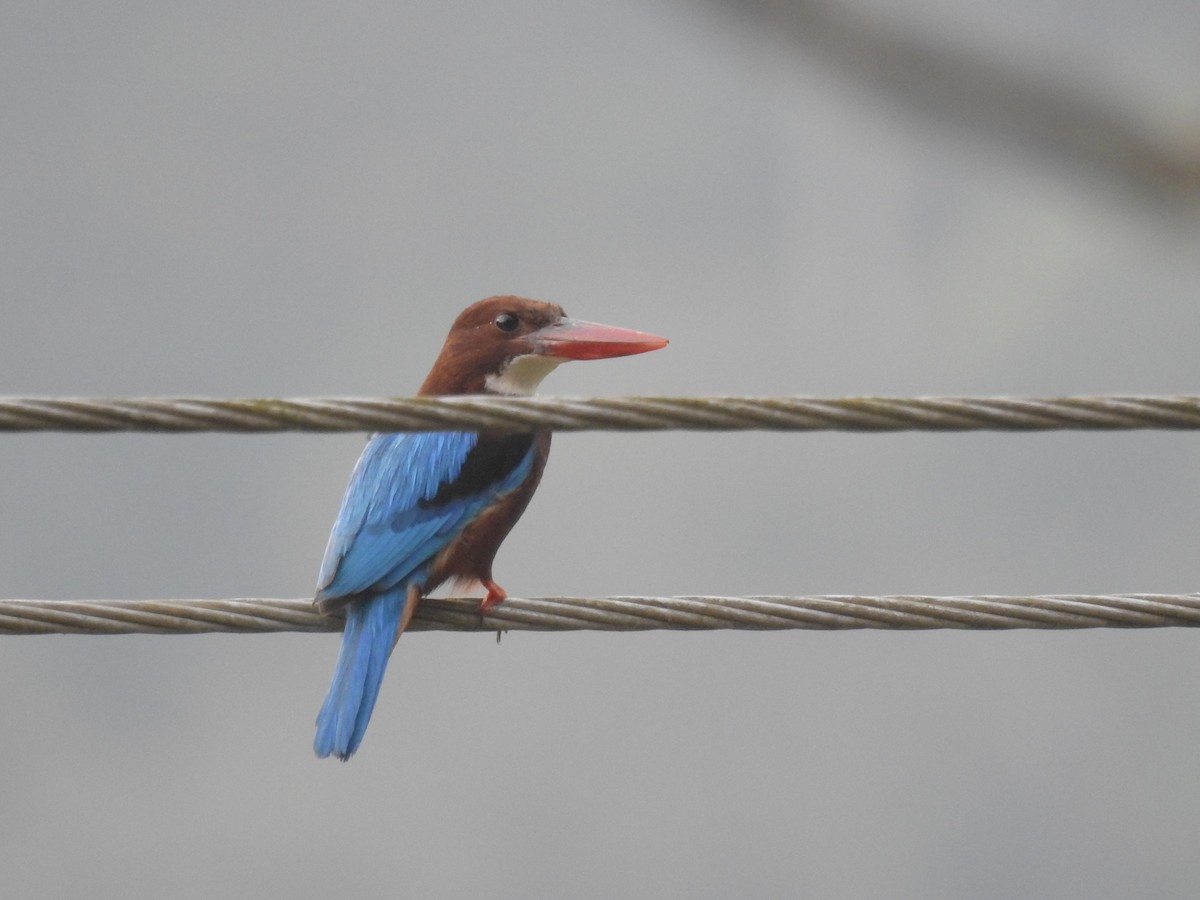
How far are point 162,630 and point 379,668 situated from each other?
585 millimetres

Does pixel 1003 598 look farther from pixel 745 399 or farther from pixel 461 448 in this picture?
pixel 461 448

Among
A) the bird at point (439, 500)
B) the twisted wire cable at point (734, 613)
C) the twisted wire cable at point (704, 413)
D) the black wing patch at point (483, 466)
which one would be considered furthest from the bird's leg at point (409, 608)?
the twisted wire cable at point (704, 413)

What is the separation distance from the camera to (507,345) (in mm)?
2916

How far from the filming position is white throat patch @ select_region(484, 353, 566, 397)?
2917mm

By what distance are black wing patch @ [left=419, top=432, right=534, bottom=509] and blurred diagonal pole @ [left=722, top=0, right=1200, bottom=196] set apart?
77.0 inches

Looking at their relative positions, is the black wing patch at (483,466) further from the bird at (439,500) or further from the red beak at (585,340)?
the red beak at (585,340)

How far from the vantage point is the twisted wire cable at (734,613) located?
5.65 feet

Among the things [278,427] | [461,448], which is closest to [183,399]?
[278,427]

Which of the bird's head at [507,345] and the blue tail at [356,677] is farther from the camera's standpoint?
the bird's head at [507,345]

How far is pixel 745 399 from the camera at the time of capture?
→ 1448 millimetres

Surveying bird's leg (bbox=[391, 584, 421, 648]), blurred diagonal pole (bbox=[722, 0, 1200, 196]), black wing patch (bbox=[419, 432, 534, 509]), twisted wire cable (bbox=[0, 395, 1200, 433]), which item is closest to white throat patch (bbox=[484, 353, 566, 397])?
black wing patch (bbox=[419, 432, 534, 509])

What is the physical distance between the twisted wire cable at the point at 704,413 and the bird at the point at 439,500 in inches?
31.8

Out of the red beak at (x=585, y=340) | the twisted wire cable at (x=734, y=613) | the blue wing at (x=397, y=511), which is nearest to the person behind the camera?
the twisted wire cable at (x=734, y=613)

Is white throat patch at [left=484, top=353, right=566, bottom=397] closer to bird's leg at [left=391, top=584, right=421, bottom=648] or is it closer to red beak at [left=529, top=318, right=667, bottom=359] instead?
red beak at [left=529, top=318, right=667, bottom=359]
